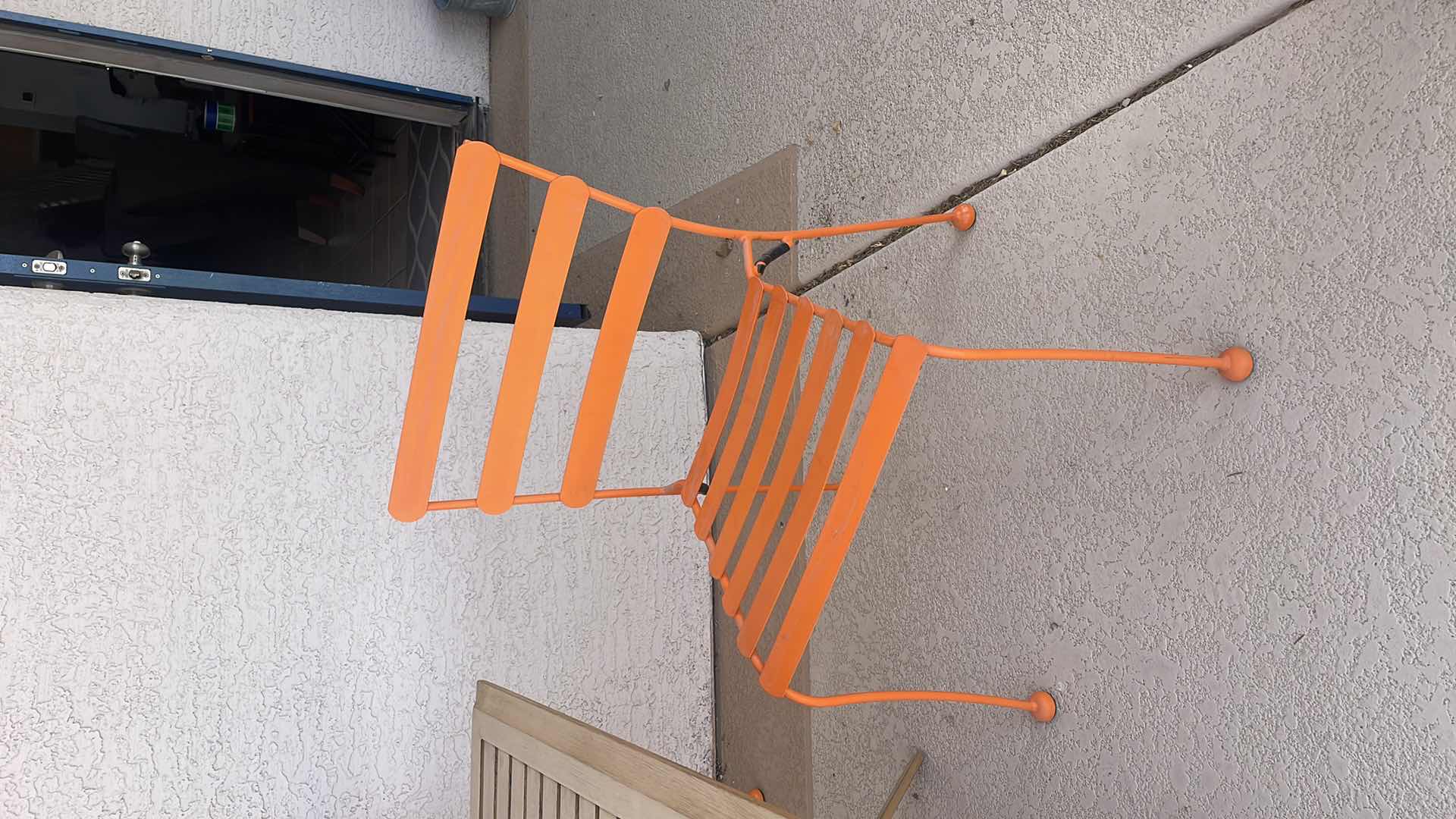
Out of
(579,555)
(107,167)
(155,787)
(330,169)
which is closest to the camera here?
(155,787)

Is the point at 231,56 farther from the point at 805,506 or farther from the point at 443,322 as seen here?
the point at 805,506

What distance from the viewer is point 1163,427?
1.07 meters

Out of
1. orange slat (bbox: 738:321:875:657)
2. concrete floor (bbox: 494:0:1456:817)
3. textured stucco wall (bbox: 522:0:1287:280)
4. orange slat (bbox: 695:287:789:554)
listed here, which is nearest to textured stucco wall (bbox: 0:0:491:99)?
textured stucco wall (bbox: 522:0:1287:280)

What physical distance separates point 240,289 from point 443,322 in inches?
43.7

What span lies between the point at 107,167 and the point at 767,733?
2298 mm

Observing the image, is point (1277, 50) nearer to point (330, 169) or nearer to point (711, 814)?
point (711, 814)

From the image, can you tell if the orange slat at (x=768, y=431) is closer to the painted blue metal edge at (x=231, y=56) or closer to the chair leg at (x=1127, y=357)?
the chair leg at (x=1127, y=357)

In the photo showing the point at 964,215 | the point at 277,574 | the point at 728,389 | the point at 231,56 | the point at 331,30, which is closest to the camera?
the point at 728,389

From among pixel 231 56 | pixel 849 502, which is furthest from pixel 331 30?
pixel 849 502

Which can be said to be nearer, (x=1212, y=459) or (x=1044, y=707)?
(x=1212, y=459)

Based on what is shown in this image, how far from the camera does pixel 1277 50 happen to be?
0.98 meters

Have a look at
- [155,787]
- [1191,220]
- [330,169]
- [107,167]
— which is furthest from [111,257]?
[1191,220]

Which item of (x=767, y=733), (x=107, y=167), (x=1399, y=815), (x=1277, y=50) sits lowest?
(x=767, y=733)

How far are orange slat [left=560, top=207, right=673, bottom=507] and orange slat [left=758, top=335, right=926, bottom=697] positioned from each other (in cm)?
25
